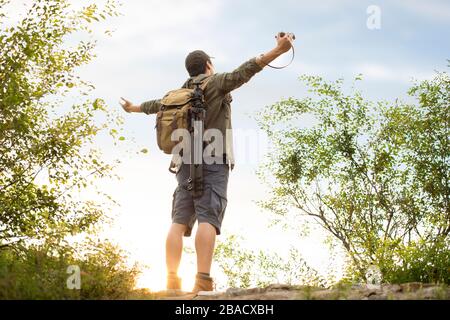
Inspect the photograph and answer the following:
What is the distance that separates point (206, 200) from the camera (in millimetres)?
8008

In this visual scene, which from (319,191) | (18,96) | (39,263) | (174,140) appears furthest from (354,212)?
(39,263)

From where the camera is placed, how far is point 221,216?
26.6 ft

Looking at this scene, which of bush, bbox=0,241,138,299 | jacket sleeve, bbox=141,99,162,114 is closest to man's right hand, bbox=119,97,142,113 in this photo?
jacket sleeve, bbox=141,99,162,114

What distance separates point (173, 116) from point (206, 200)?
49.6 inches

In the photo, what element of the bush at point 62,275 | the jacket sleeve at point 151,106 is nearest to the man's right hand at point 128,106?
the jacket sleeve at point 151,106

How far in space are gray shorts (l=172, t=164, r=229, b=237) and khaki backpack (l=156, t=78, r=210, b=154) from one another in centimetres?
49

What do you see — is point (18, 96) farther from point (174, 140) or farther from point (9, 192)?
point (174, 140)

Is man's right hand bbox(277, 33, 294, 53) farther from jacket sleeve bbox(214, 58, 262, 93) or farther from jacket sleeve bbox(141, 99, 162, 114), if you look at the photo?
jacket sleeve bbox(141, 99, 162, 114)

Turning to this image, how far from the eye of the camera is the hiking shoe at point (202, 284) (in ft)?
25.5

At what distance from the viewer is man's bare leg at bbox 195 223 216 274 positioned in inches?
306

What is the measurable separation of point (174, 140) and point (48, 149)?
9348 mm

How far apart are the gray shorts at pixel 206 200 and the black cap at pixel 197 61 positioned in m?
1.45

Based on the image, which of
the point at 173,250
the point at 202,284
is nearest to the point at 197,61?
the point at 173,250
